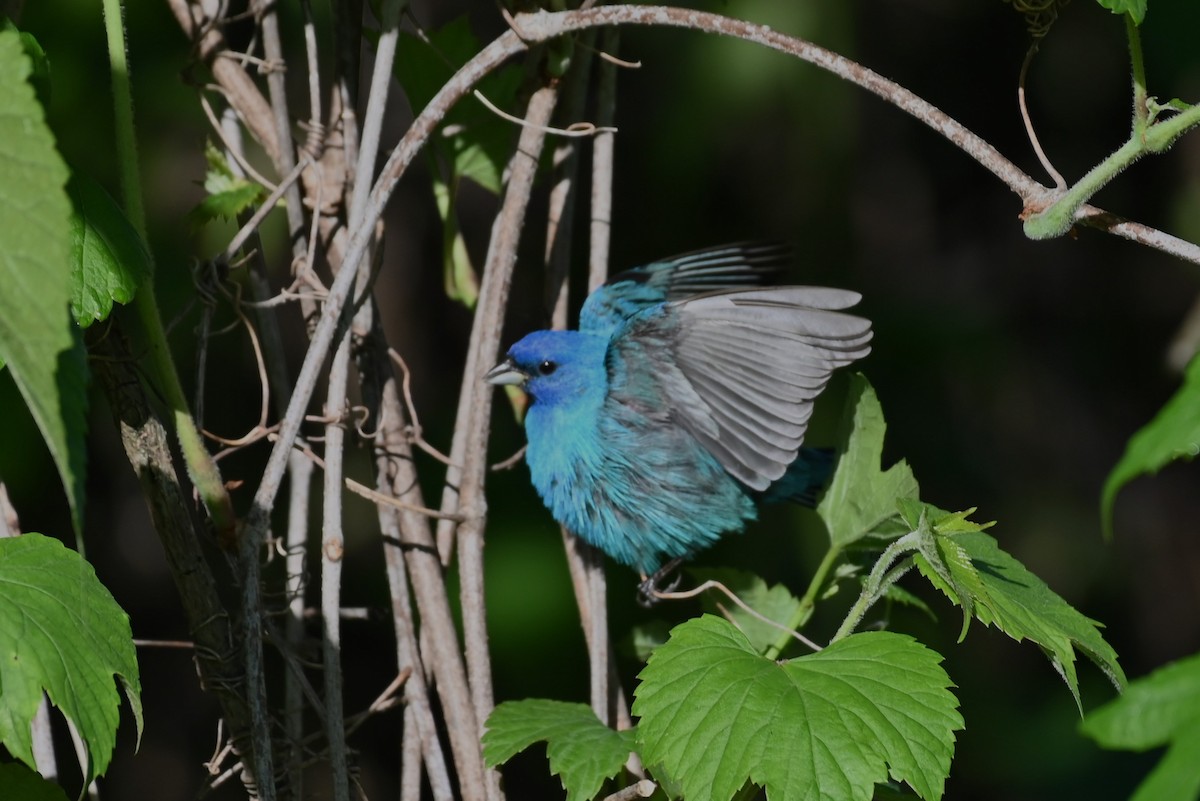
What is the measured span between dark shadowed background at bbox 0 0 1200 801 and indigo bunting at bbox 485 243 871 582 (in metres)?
0.73

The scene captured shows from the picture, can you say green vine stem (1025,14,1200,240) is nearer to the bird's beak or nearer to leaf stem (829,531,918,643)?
leaf stem (829,531,918,643)

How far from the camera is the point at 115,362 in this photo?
1929 millimetres

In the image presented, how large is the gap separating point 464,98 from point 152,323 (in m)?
0.85

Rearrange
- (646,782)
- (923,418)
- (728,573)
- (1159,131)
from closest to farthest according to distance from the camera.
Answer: (1159,131) < (646,782) < (728,573) < (923,418)

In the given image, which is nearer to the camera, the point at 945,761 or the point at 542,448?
the point at 945,761

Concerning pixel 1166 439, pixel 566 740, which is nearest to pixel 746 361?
pixel 566 740

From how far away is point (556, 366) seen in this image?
9.21 feet

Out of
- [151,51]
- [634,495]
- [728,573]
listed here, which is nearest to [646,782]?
[728,573]

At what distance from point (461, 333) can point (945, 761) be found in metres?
3.79

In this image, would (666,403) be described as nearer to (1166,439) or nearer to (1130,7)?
(1130,7)

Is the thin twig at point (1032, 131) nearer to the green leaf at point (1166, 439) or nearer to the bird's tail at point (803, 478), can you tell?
the green leaf at point (1166, 439)

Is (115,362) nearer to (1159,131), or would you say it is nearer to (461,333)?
(1159,131)

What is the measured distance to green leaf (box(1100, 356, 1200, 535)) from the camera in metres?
0.84

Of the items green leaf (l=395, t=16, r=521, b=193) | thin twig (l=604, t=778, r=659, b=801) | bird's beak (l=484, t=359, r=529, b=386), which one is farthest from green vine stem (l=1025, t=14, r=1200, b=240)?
bird's beak (l=484, t=359, r=529, b=386)
